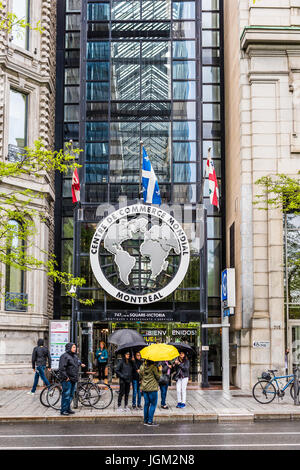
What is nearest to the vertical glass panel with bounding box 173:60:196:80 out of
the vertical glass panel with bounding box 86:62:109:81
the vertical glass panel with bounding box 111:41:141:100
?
the vertical glass panel with bounding box 111:41:141:100

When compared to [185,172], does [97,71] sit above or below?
above

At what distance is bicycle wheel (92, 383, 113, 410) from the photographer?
67.4ft

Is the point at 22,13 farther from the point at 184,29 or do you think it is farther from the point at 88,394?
the point at 88,394

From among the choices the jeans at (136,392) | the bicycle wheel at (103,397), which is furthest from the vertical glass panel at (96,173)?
the jeans at (136,392)

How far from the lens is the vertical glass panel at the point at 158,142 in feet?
107

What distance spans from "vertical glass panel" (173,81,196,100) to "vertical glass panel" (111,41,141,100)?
1.75m

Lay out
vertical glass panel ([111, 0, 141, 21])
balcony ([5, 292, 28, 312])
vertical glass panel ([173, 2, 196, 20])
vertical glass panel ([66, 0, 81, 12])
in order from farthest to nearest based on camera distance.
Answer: vertical glass panel ([66, 0, 81, 12]), vertical glass panel ([111, 0, 141, 21]), vertical glass panel ([173, 2, 196, 20]), balcony ([5, 292, 28, 312])

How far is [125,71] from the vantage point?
3291cm

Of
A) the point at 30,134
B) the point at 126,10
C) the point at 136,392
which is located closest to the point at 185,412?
the point at 136,392

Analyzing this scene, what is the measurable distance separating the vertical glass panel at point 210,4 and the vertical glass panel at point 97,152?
432 inches

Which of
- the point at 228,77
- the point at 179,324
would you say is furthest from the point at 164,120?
the point at 179,324

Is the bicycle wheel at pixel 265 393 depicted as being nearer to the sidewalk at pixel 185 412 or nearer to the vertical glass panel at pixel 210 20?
the sidewalk at pixel 185 412

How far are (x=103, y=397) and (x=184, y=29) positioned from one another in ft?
62.4

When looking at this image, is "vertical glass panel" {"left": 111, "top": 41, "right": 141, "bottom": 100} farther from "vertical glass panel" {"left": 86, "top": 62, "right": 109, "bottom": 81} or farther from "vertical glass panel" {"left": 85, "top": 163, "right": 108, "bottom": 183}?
"vertical glass panel" {"left": 85, "top": 163, "right": 108, "bottom": 183}
